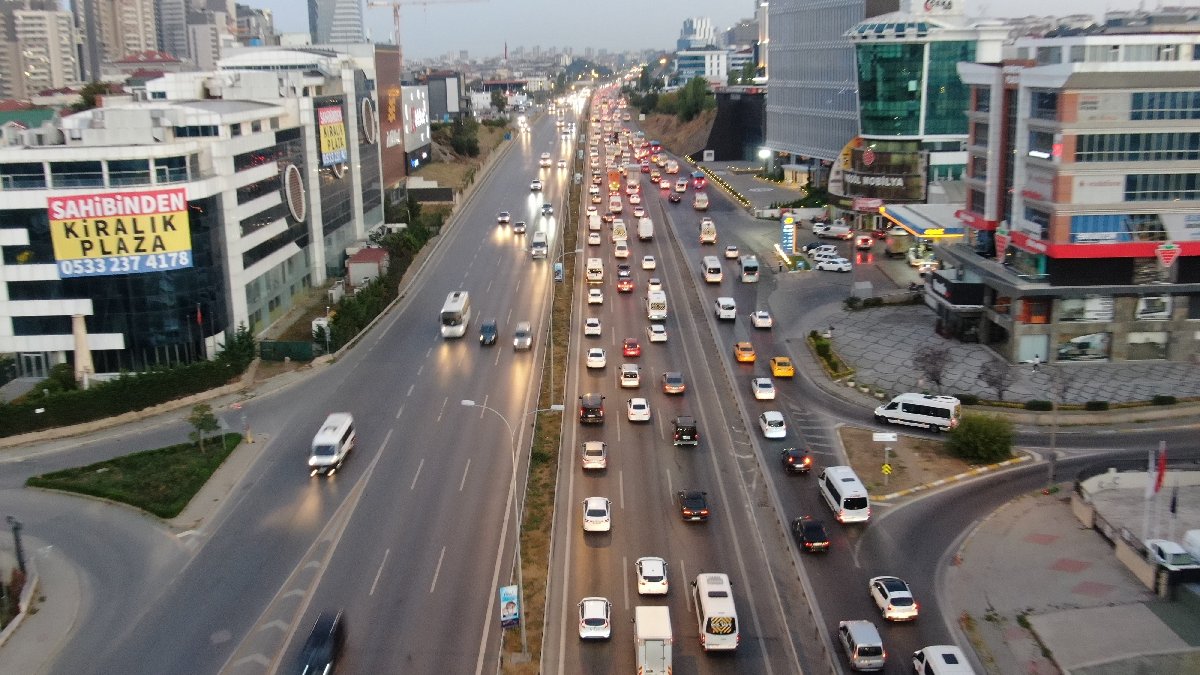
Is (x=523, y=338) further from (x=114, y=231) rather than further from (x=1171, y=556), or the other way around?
(x=1171, y=556)

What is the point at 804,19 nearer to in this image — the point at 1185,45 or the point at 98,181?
the point at 1185,45

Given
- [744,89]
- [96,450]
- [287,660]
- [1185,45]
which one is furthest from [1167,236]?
[744,89]

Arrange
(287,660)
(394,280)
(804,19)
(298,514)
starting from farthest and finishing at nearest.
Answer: (804,19), (394,280), (298,514), (287,660)

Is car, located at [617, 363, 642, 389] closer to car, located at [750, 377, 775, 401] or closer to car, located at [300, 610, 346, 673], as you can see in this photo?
car, located at [750, 377, 775, 401]

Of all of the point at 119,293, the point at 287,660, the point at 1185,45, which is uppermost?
the point at 1185,45

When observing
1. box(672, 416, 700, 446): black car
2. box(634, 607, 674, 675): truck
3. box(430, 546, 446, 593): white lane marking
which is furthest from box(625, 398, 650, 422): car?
box(634, 607, 674, 675): truck

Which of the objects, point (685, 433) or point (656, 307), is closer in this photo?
point (685, 433)

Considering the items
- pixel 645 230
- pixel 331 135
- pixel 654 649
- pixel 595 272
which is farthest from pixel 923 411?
pixel 331 135

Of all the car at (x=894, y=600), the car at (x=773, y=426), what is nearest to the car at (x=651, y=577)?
the car at (x=894, y=600)
